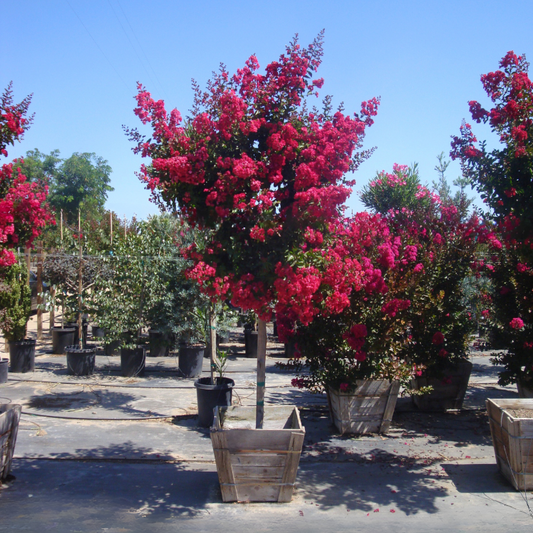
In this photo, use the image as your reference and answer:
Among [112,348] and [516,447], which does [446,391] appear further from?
[112,348]

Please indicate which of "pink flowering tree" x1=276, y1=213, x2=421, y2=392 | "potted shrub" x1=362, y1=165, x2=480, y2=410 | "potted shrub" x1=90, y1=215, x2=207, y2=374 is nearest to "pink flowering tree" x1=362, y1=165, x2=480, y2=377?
"potted shrub" x1=362, y1=165, x2=480, y2=410

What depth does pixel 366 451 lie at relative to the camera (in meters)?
5.68

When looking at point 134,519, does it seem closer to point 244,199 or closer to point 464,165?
point 244,199

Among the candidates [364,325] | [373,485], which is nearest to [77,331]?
[364,325]

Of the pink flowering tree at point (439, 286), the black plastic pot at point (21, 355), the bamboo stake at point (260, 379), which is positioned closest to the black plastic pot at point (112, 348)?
the black plastic pot at point (21, 355)

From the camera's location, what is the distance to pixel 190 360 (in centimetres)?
961

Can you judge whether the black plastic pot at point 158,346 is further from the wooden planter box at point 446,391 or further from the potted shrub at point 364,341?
the wooden planter box at point 446,391

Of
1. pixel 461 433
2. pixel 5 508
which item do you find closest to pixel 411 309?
pixel 461 433

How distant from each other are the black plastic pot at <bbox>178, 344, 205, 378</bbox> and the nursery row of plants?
Result: 10.9 feet

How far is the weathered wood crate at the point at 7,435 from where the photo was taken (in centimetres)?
444

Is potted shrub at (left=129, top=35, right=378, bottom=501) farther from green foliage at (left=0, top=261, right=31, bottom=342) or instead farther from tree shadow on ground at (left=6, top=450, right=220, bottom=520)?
green foliage at (left=0, top=261, right=31, bottom=342)

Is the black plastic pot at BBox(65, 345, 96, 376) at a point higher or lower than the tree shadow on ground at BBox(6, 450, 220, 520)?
higher

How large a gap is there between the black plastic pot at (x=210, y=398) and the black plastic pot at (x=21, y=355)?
4.81m

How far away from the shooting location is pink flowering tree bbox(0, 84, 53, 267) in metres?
5.46
